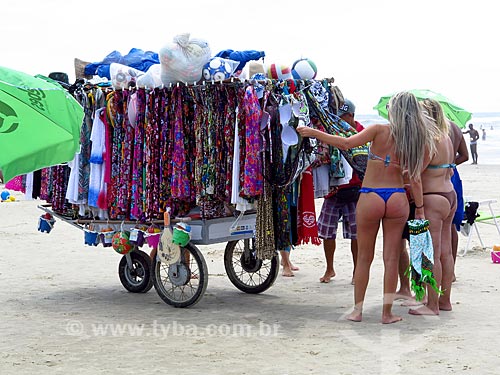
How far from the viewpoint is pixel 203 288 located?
739 centimetres

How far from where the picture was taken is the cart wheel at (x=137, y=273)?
8.37 m

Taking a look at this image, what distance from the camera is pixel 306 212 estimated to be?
7.27 m

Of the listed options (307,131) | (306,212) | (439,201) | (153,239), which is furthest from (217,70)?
(439,201)

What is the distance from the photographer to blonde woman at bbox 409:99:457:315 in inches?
274

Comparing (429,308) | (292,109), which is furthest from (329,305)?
(292,109)

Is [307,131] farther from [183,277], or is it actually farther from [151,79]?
[183,277]

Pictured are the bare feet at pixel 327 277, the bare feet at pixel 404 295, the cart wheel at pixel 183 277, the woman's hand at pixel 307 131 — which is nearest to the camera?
the woman's hand at pixel 307 131

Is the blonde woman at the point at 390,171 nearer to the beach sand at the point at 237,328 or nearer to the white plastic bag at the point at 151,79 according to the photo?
the beach sand at the point at 237,328

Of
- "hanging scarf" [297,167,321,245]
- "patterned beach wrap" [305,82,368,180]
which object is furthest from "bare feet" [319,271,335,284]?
"patterned beach wrap" [305,82,368,180]

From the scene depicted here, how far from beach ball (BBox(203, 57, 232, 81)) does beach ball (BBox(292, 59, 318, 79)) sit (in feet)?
1.97

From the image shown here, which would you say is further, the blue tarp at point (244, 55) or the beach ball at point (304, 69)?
the blue tarp at point (244, 55)

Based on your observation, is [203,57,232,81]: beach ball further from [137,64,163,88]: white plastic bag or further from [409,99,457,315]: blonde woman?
[409,99,457,315]: blonde woman

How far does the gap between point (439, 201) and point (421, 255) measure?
0.52m

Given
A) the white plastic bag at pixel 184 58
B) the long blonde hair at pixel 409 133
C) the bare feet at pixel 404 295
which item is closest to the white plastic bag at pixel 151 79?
the white plastic bag at pixel 184 58
